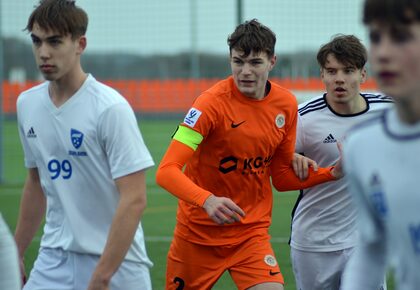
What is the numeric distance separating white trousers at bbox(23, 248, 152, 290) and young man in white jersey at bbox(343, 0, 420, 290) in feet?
5.92

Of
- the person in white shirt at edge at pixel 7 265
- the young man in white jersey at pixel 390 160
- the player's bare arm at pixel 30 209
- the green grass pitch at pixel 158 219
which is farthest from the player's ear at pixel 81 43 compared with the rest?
the green grass pitch at pixel 158 219

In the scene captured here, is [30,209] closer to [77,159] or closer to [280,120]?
[77,159]

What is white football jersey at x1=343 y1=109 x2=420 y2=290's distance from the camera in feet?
9.08

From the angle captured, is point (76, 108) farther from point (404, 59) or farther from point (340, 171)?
point (404, 59)

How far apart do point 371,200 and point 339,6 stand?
743 inches

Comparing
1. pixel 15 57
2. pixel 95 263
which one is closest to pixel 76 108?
pixel 95 263

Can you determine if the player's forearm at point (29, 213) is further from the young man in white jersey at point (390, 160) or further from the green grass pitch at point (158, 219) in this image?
the green grass pitch at point (158, 219)

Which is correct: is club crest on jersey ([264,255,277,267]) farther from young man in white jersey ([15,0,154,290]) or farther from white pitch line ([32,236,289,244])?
white pitch line ([32,236,289,244])

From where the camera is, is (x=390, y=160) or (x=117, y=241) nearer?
(x=390, y=160)

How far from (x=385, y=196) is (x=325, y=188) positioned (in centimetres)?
358

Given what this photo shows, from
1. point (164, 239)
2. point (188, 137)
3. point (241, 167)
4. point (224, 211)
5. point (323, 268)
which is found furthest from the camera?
point (164, 239)

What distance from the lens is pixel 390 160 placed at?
9.21ft

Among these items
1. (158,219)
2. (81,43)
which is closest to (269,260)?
(81,43)

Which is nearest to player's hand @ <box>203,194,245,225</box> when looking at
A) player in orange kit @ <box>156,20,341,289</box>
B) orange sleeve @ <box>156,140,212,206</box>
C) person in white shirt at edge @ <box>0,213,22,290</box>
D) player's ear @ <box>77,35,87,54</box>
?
orange sleeve @ <box>156,140,212,206</box>
